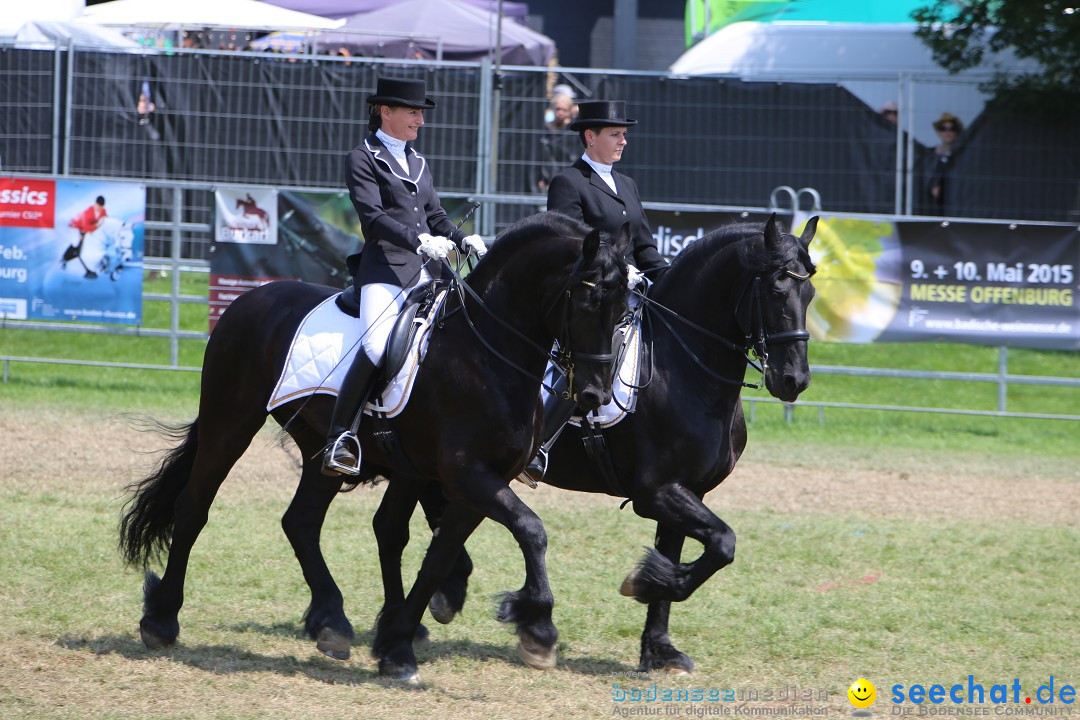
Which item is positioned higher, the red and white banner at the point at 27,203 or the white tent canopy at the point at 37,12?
the white tent canopy at the point at 37,12

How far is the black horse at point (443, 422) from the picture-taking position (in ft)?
17.0

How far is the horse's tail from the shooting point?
20.9 ft

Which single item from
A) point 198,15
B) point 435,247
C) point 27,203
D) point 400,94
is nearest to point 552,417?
point 435,247

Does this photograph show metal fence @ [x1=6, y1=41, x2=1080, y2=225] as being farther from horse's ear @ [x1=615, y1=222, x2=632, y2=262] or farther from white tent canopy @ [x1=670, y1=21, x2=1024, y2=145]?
horse's ear @ [x1=615, y1=222, x2=632, y2=262]

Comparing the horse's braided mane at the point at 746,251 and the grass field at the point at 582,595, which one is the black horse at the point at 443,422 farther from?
the horse's braided mane at the point at 746,251

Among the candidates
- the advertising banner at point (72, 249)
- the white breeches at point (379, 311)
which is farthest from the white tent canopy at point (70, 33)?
the white breeches at point (379, 311)

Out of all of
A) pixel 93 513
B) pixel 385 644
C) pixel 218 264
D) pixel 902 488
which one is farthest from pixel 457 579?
pixel 218 264

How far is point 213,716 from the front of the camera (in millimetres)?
4934

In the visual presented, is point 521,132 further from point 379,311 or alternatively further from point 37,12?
point 37,12

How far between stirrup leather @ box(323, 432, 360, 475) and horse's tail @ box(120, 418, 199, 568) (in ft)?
3.33

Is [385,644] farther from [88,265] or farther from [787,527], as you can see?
[88,265]

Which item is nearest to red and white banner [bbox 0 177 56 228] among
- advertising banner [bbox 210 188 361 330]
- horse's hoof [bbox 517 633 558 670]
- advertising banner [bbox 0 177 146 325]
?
advertising banner [bbox 0 177 146 325]

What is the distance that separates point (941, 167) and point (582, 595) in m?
8.24

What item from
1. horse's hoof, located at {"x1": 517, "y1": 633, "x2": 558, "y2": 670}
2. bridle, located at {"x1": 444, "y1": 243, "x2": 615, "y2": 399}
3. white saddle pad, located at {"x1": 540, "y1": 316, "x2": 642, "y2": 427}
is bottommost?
horse's hoof, located at {"x1": 517, "y1": 633, "x2": 558, "y2": 670}
